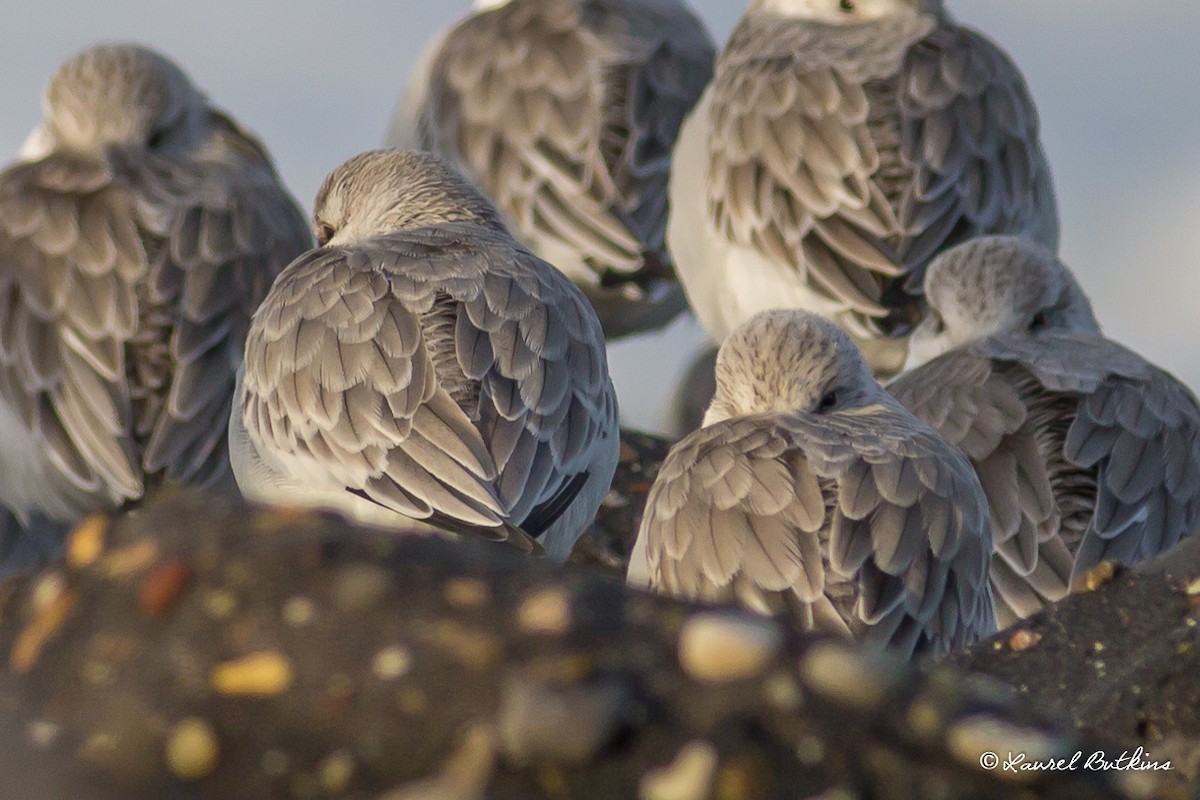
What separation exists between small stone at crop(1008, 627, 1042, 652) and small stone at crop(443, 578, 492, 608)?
1.92 metres

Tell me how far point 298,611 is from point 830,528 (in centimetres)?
214

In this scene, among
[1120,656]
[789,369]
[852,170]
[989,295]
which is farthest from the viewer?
[852,170]

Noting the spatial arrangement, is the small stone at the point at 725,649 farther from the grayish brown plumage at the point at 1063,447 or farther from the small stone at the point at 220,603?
the grayish brown plumage at the point at 1063,447

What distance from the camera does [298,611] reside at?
223cm

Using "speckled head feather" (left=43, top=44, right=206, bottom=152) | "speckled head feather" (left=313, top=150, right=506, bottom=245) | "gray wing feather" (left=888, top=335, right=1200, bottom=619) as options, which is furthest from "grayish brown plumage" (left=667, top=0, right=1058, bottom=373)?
"speckled head feather" (left=43, top=44, right=206, bottom=152)

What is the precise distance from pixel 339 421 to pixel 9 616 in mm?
2226

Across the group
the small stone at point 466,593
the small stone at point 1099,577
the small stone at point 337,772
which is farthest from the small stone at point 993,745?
the small stone at point 1099,577

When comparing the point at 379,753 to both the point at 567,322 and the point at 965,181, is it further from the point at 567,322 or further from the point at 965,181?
the point at 965,181

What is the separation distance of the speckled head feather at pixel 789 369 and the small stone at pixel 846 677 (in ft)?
8.51

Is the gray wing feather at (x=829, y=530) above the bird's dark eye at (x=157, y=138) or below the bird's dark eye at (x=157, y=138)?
above

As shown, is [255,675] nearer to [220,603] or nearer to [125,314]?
[220,603]

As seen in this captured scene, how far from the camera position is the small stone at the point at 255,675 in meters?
2.14

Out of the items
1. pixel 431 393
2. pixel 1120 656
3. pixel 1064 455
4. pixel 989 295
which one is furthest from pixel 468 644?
pixel 989 295

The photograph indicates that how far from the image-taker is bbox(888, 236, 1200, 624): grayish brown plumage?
17.3 ft
